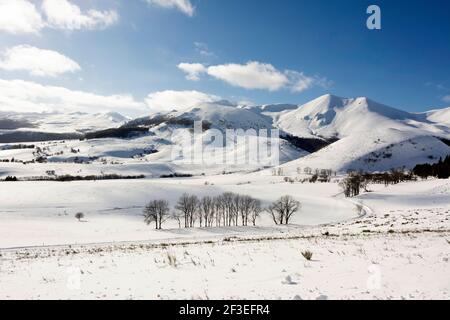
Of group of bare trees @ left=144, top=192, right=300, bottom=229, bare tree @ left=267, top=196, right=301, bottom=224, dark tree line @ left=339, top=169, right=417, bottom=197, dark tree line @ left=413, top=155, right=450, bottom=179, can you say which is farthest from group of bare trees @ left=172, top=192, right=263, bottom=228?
dark tree line @ left=413, top=155, right=450, bottom=179

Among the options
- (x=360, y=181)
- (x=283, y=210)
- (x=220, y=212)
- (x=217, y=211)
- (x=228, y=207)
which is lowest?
(x=220, y=212)

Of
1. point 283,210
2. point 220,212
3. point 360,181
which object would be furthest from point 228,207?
point 360,181

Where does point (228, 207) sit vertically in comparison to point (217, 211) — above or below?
above

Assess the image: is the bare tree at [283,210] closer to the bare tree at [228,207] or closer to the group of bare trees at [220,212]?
the group of bare trees at [220,212]

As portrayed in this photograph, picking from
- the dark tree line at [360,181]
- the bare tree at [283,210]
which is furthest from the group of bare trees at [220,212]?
the dark tree line at [360,181]

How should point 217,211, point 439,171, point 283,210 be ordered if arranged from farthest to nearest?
point 439,171 → point 217,211 → point 283,210

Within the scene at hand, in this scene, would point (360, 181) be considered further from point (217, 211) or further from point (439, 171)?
point (217, 211)

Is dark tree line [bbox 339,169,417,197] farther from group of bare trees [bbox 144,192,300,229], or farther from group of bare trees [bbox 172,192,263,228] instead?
group of bare trees [bbox 172,192,263,228]

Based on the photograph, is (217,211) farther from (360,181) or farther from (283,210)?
(360,181)

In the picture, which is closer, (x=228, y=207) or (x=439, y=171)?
(x=228, y=207)

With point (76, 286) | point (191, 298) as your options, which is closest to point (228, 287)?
point (191, 298)

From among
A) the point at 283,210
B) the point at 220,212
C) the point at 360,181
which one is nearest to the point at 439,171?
the point at 360,181

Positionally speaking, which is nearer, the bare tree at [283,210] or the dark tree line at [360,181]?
the bare tree at [283,210]

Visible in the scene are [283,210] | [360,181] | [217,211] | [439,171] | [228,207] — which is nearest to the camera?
[283,210]
